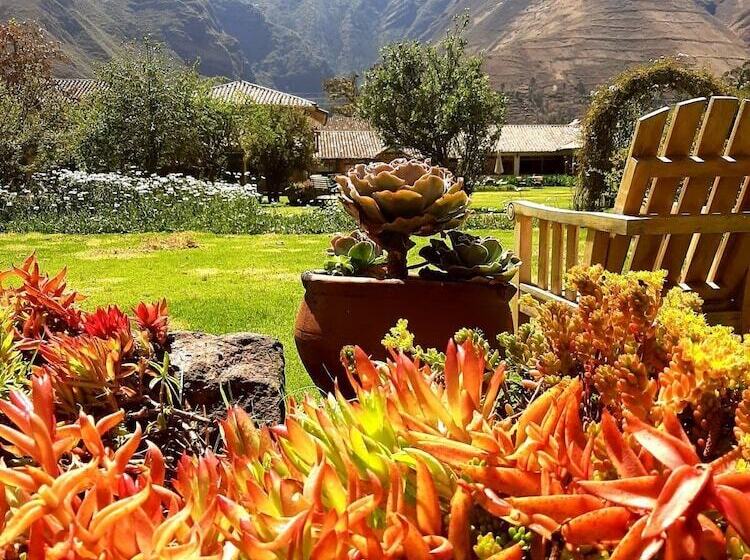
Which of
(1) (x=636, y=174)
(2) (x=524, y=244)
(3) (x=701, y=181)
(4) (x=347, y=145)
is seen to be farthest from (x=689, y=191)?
(4) (x=347, y=145)

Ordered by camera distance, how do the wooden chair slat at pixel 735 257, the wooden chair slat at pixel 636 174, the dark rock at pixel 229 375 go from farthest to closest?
the wooden chair slat at pixel 735 257 → the wooden chair slat at pixel 636 174 → the dark rock at pixel 229 375

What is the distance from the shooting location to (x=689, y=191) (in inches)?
163

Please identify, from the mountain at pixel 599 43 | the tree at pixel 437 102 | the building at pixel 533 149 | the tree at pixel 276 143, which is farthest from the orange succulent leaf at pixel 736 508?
the mountain at pixel 599 43

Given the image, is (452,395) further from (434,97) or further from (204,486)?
(434,97)

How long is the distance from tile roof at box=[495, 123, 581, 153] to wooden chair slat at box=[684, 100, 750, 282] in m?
58.6

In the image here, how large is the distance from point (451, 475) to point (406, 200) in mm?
1909

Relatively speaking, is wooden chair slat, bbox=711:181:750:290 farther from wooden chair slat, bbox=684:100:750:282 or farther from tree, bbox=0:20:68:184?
tree, bbox=0:20:68:184

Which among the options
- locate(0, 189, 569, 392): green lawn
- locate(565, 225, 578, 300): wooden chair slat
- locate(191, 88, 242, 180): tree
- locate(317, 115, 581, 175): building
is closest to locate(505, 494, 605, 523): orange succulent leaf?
locate(0, 189, 569, 392): green lawn

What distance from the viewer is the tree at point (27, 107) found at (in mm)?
18781

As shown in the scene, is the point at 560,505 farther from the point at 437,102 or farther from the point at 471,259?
the point at 437,102

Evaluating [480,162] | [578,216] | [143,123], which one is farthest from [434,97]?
[578,216]

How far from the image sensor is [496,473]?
1.90 ft

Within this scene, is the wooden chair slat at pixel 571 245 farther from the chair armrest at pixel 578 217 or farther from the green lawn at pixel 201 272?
the green lawn at pixel 201 272

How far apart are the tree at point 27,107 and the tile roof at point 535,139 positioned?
35.8 meters
